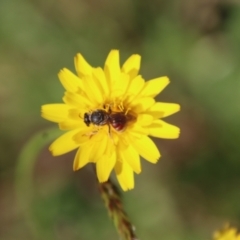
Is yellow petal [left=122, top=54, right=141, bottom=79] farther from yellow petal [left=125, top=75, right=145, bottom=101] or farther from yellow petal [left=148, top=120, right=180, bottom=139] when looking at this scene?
yellow petal [left=148, top=120, right=180, bottom=139]

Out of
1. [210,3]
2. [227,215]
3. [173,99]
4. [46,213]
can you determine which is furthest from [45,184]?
[210,3]

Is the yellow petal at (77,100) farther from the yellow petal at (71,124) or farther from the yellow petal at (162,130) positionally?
the yellow petal at (162,130)

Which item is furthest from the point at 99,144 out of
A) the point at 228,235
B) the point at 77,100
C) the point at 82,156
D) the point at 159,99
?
the point at 159,99

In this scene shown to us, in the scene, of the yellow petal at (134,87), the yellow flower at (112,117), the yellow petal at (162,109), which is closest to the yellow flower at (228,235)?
the yellow flower at (112,117)

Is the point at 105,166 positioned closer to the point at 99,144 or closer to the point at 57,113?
the point at 99,144

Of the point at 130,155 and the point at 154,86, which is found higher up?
the point at 154,86

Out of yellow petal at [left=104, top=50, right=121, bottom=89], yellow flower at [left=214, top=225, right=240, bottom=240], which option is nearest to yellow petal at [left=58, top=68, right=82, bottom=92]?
yellow petal at [left=104, top=50, right=121, bottom=89]

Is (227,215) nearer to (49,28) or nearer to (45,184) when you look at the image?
(45,184)
